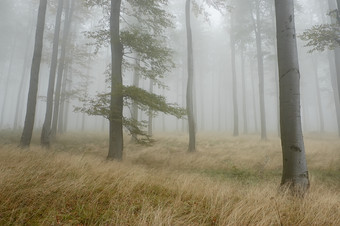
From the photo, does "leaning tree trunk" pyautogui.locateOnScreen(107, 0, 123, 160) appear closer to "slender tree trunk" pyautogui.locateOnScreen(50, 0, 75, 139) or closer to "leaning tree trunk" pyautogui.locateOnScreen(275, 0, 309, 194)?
"leaning tree trunk" pyautogui.locateOnScreen(275, 0, 309, 194)

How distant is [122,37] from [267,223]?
6.46 metres

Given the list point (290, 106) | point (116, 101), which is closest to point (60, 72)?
point (116, 101)

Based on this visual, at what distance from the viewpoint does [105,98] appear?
6.02 m

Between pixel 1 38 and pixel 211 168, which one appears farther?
pixel 1 38

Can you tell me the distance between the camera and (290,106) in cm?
334

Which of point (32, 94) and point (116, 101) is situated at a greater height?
point (32, 94)

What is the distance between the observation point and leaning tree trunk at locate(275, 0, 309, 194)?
3.18 m

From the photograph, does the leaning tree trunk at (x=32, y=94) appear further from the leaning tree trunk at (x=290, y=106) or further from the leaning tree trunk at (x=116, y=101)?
the leaning tree trunk at (x=290, y=106)

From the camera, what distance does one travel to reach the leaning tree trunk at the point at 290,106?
318cm

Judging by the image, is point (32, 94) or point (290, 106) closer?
point (290, 106)

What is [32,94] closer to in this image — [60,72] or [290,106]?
[60,72]

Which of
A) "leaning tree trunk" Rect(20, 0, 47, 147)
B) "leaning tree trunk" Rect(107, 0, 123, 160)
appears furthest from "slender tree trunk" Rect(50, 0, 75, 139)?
"leaning tree trunk" Rect(107, 0, 123, 160)

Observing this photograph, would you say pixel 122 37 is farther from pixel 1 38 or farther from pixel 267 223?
pixel 1 38

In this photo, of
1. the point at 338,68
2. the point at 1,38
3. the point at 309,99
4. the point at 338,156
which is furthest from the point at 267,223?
the point at 309,99
